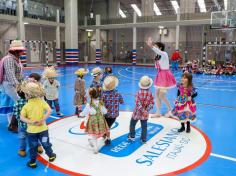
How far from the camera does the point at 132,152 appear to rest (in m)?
3.82

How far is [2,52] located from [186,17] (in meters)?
16.2

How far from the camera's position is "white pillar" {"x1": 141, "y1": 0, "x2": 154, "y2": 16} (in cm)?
2470

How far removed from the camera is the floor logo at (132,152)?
3.33 meters

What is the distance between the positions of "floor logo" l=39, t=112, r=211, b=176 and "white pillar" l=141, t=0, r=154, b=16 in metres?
21.5

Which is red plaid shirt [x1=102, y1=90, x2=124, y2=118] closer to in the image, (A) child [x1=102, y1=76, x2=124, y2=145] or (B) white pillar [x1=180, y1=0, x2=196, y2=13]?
(A) child [x1=102, y1=76, x2=124, y2=145]

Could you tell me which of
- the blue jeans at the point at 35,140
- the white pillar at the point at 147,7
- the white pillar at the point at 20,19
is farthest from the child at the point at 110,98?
the white pillar at the point at 147,7

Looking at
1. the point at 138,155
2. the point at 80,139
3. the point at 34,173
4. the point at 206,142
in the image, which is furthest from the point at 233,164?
the point at 34,173

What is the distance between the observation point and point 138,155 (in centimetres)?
372

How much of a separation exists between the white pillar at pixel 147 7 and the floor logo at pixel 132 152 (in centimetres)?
2154

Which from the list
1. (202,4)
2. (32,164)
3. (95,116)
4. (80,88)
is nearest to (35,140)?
(32,164)

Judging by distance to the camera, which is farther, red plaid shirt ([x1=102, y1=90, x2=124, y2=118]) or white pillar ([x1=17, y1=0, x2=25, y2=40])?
white pillar ([x1=17, y1=0, x2=25, y2=40])

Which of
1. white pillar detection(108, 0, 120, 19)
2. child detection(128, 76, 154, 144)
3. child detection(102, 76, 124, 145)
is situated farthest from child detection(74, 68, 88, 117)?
white pillar detection(108, 0, 120, 19)

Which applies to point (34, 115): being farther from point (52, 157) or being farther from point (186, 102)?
point (186, 102)

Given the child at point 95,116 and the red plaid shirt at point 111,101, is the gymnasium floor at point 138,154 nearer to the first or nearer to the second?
the child at point 95,116
